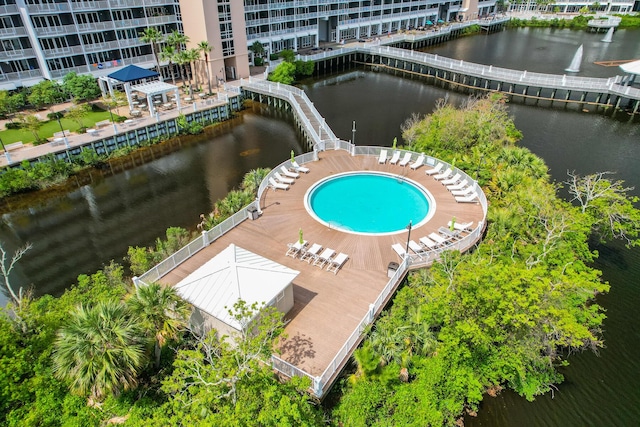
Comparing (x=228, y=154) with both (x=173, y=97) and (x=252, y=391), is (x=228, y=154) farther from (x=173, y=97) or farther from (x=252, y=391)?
(x=252, y=391)

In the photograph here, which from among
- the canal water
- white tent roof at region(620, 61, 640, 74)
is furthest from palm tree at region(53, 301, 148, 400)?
white tent roof at region(620, 61, 640, 74)

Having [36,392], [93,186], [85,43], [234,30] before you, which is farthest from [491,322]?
[85,43]

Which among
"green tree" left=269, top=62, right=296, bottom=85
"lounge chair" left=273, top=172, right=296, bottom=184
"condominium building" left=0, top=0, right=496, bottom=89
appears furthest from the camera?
"green tree" left=269, top=62, right=296, bottom=85

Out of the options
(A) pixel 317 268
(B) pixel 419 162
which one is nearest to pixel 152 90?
(B) pixel 419 162

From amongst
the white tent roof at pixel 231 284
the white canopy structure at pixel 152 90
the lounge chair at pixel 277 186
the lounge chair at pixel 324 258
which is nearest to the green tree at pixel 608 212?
the lounge chair at pixel 324 258

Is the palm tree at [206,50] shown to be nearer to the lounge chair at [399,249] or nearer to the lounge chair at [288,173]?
the lounge chair at [288,173]

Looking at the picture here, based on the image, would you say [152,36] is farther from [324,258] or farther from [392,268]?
[392,268]

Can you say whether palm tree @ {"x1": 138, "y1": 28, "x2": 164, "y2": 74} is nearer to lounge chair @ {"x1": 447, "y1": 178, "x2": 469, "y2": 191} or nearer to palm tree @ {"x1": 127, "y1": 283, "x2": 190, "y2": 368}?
lounge chair @ {"x1": 447, "y1": 178, "x2": 469, "y2": 191}
